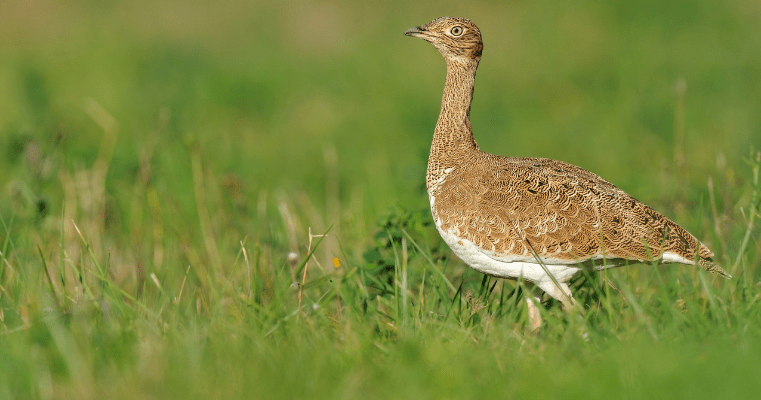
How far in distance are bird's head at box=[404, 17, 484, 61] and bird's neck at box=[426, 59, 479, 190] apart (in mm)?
49

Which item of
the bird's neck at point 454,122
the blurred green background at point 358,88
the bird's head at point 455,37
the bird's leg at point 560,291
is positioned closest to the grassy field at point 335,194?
the blurred green background at point 358,88

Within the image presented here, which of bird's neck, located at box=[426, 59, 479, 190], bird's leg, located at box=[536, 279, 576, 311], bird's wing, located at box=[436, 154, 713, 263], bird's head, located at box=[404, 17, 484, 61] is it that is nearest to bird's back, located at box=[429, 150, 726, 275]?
bird's wing, located at box=[436, 154, 713, 263]

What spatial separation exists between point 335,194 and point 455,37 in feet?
8.26

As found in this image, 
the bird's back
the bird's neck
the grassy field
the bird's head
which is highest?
the bird's head

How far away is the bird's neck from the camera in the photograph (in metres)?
4.64

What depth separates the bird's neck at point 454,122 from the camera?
4.64m

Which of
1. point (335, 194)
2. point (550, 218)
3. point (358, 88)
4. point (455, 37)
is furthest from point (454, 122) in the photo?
point (358, 88)

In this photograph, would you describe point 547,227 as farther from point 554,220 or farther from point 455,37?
point 455,37

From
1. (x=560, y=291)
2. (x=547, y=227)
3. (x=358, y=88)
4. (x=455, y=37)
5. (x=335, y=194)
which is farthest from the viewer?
(x=358, y=88)

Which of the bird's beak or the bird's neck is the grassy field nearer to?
the bird's neck

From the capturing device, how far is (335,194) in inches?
271

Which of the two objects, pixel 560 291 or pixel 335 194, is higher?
pixel 560 291

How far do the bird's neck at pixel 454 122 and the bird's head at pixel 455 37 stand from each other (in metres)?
0.05

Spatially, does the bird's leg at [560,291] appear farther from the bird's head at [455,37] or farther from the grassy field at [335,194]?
the bird's head at [455,37]
